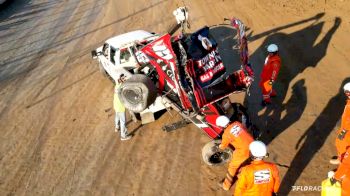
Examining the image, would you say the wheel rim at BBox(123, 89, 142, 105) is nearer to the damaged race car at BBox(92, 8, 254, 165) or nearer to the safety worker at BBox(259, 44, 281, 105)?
the damaged race car at BBox(92, 8, 254, 165)

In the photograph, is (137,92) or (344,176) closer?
(344,176)

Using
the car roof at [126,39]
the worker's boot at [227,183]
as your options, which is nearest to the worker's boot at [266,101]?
the worker's boot at [227,183]

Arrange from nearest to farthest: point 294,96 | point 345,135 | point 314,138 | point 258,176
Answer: point 258,176, point 345,135, point 314,138, point 294,96

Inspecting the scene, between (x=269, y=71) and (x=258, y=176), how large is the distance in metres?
5.09

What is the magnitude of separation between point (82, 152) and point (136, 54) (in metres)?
2.97

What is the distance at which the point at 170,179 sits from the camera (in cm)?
955

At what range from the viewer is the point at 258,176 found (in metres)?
6.59

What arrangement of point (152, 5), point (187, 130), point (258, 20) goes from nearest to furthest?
point (187, 130) → point (258, 20) → point (152, 5)

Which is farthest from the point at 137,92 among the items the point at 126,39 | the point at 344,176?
the point at 344,176

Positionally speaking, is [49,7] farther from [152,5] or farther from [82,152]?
[82,152]

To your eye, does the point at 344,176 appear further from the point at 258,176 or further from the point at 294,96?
the point at 294,96

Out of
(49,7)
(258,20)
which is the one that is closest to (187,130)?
(258,20)

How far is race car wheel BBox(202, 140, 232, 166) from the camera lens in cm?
927

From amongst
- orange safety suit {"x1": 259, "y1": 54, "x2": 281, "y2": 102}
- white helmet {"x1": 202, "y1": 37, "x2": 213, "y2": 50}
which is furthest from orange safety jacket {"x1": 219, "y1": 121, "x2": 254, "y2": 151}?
orange safety suit {"x1": 259, "y1": 54, "x2": 281, "y2": 102}
